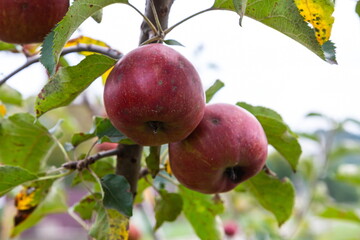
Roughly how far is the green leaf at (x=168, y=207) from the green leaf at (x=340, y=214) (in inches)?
47.1

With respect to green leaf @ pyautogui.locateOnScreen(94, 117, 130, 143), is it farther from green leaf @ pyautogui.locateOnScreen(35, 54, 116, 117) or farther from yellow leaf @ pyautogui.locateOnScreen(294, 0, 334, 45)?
yellow leaf @ pyautogui.locateOnScreen(294, 0, 334, 45)

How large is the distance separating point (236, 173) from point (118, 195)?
0.27 m

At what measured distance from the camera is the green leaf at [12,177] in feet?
3.35

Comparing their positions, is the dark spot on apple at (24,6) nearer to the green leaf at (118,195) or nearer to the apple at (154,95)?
the apple at (154,95)

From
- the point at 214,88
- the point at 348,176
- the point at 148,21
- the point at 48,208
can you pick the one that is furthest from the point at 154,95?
the point at 348,176

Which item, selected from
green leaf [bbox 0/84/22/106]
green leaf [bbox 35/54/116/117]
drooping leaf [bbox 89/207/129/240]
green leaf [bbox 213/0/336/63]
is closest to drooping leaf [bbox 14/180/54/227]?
drooping leaf [bbox 89/207/129/240]

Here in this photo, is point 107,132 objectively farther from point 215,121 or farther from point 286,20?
point 286,20

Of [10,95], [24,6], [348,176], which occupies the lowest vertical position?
[348,176]

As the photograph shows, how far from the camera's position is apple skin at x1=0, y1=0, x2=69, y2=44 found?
933 mm

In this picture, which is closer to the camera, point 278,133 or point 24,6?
point 24,6

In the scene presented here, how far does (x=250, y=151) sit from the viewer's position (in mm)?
962

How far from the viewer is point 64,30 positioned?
77cm

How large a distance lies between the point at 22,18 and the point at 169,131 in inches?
15.7

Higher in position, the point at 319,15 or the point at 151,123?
the point at 319,15
